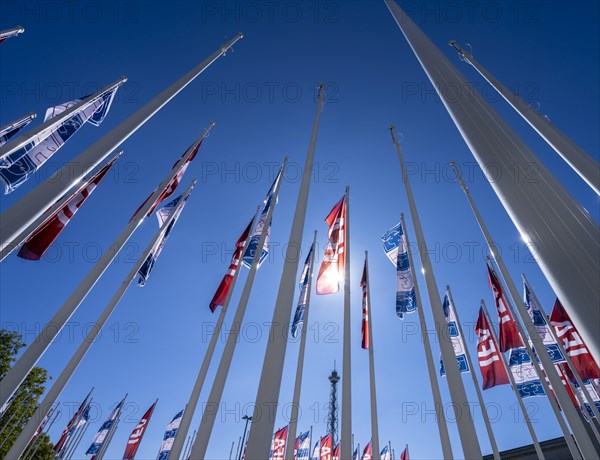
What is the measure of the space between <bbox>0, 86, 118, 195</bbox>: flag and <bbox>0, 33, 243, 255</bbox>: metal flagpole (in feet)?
6.12

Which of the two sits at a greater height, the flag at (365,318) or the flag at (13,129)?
the flag at (13,129)

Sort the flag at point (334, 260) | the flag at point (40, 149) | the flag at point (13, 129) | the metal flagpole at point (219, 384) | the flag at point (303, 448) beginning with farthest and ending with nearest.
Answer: the flag at point (303, 448) → the flag at point (13, 129) → the flag at point (334, 260) → the flag at point (40, 149) → the metal flagpole at point (219, 384)

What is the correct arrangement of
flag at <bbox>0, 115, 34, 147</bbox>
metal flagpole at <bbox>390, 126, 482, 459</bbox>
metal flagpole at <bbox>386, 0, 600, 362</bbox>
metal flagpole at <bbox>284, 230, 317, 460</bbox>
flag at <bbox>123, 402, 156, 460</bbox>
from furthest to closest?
1. flag at <bbox>123, 402, 156, 460</bbox>
2. flag at <bbox>0, 115, 34, 147</bbox>
3. metal flagpole at <bbox>284, 230, 317, 460</bbox>
4. metal flagpole at <bbox>390, 126, 482, 459</bbox>
5. metal flagpole at <bbox>386, 0, 600, 362</bbox>

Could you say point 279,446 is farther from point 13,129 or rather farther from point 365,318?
point 13,129

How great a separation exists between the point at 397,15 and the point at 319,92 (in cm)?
305

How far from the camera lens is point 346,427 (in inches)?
365

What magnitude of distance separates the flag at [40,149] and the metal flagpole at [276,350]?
23.4 ft

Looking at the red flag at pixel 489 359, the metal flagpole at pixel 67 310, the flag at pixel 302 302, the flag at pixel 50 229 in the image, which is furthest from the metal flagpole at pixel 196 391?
the red flag at pixel 489 359

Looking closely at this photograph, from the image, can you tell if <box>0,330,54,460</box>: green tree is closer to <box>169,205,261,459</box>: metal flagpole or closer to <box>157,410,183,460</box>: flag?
<box>157,410,183,460</box>: flag

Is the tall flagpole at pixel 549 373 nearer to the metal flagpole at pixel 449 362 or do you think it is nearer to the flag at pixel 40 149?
the metal flagpole at pixel 449 362

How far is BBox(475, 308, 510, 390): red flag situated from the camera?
12.1 meters

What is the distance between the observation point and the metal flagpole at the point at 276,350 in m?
4.70

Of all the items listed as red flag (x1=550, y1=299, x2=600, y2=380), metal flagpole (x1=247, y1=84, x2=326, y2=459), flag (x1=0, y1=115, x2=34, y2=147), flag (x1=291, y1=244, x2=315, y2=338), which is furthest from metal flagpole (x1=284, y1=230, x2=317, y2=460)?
flag (x1=0, y1=115, x2=34, y2=147)

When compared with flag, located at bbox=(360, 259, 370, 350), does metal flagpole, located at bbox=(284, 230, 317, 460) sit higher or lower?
lower
